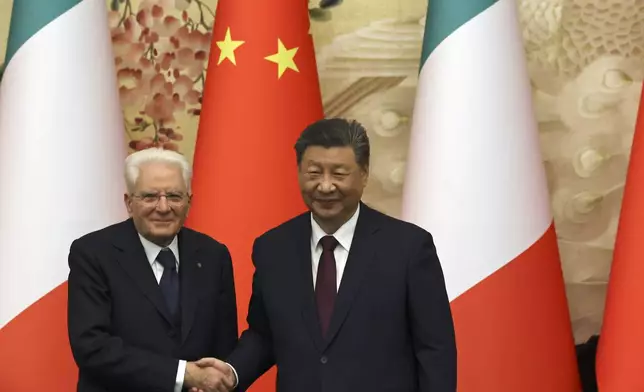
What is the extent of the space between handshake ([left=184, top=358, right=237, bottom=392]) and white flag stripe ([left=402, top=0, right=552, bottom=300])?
79 centimetres

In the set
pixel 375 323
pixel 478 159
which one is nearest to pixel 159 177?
pixel 375 323

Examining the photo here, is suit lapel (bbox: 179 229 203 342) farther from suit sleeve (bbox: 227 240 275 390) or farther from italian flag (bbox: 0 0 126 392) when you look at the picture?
italian flag (bbox: 0 0 126 392)

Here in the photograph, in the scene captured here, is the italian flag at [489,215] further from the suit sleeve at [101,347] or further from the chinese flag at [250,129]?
the suit sleeve at [101,347]

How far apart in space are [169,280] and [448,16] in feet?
3.60

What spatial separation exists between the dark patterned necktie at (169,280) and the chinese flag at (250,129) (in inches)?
24.4

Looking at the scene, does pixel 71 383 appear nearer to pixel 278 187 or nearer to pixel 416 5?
pixel 278 187

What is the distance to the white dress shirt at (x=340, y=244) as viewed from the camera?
1503 millimetres

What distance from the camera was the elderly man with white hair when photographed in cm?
152

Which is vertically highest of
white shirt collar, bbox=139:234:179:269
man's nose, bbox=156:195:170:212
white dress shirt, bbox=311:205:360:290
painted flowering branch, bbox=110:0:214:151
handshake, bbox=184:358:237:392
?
painted flowering branch, bbox=110:0:214:151

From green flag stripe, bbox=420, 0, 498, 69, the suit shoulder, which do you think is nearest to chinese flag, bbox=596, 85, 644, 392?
green flag stripe, bbox=420, 0, 498, 69

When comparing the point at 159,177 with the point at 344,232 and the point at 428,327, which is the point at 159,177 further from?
the point at 428,327

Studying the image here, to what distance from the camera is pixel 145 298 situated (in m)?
1.56

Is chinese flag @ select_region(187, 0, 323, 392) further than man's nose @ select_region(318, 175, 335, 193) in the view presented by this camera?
Yes

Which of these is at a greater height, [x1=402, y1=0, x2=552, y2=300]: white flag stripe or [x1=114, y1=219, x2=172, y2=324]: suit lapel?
[x1=402, y1=0, x2=552, y2=300]: white flag stripe
